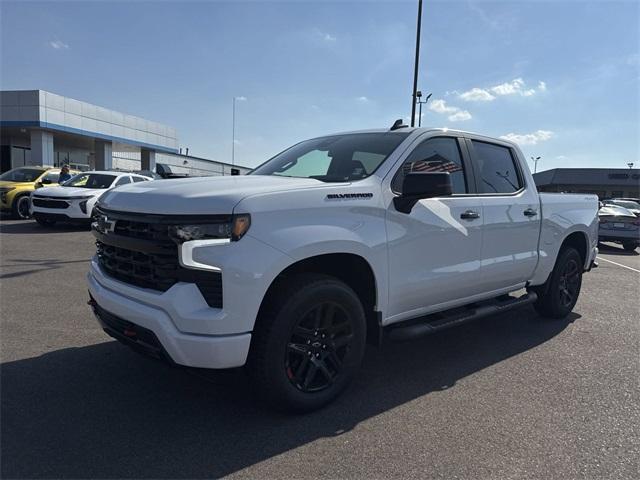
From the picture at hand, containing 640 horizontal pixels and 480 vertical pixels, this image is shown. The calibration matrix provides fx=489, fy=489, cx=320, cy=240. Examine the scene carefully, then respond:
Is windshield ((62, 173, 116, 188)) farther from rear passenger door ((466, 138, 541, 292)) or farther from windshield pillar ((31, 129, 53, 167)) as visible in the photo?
windshield pillar ((31, 129, 53, 167))

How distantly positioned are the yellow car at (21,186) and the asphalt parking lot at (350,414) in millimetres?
11474

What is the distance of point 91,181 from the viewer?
45.0 feet

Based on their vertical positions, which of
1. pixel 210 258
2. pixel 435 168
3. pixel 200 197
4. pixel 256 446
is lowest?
pixel 256 446

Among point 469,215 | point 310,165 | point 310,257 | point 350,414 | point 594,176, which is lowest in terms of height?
point 350,414

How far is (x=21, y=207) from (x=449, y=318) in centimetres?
1499

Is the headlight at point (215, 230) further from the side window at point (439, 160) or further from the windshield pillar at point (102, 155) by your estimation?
the windshield pillar at point (102, 155)

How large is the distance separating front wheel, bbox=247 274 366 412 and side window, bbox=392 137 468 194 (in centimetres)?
109

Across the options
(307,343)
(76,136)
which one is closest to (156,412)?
(307,343)

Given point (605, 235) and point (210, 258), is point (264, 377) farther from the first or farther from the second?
point (605, 235)

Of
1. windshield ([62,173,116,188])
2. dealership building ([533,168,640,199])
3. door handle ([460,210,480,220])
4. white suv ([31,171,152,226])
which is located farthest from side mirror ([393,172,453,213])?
dealership building ([533,168,640,199])

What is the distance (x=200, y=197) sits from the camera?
112 inches

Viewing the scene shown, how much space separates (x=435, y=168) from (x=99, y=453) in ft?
10.4

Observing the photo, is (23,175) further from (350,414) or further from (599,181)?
(599,181)

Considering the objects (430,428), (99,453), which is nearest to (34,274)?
(99,453)
